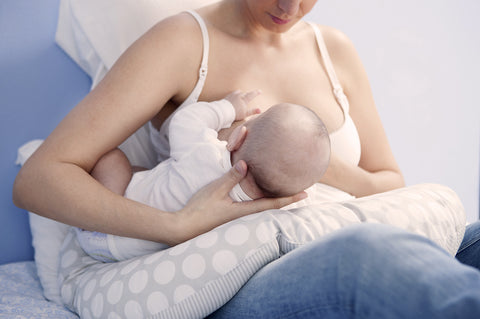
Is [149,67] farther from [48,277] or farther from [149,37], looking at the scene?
[48,277]

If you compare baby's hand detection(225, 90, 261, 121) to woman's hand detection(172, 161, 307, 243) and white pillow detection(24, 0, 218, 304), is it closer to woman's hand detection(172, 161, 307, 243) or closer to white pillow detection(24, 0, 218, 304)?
woman's hand detection(172, 161, 307, 243)

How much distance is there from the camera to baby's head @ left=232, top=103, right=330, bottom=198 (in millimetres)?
1019

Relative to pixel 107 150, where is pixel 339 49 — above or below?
above

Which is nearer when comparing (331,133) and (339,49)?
(331,133)

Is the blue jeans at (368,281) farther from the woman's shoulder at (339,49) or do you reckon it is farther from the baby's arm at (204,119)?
the woman's shoulder at (339,49)

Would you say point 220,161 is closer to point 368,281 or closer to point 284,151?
point 284,151

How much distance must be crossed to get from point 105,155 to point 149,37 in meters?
0.37

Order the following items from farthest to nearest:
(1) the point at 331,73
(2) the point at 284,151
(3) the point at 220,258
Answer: (1) the point at 331,73, (2) the point at 284,151, (3) the point at 220,258

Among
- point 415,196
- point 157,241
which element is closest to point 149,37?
point 157,241

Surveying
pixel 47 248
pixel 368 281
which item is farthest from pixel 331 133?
pixel 47 248

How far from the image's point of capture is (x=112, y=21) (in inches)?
61.6

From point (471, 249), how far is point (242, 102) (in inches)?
31.9

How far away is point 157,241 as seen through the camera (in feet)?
3.47

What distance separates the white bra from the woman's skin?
2 centimetres
